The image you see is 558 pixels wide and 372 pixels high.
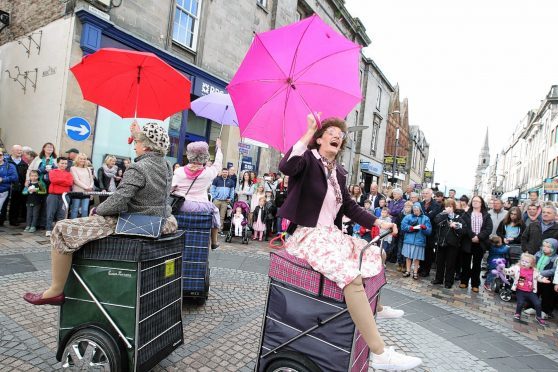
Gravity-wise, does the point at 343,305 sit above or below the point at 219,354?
above

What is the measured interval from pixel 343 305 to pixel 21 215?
915 cm

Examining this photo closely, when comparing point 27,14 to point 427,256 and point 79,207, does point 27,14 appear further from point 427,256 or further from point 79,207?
point 427,256

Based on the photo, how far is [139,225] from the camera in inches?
104

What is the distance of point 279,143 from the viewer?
3.10 meters

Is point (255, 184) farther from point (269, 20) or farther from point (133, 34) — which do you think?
point (269, 20)

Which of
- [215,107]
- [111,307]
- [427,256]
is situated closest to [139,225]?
[111,307]

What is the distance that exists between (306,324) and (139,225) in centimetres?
143

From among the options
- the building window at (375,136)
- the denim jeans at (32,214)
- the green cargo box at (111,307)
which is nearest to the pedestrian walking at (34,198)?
the denim jeans at (32,214)

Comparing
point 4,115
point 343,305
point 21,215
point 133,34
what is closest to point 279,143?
point 343,305

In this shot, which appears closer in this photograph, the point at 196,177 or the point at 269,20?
the point at 196,177

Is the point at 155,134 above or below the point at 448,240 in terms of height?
above

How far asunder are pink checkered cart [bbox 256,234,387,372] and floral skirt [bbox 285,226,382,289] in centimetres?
7

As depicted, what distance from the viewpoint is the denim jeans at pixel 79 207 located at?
806 cm

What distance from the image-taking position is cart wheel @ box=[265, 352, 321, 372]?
2299 millimetres
